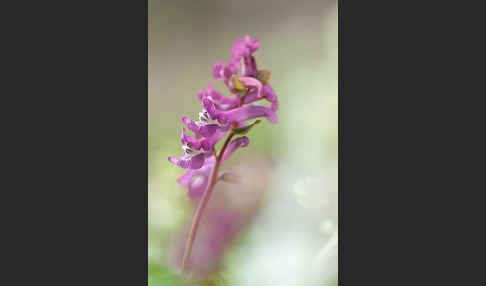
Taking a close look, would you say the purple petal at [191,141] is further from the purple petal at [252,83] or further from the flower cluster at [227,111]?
the purple petal at [252,83]

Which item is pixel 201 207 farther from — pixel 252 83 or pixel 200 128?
pixel 252 83

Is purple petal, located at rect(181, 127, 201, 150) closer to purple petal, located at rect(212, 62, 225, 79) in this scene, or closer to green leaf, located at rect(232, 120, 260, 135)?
green leaf, located at rect(232, 120, 260, 135)

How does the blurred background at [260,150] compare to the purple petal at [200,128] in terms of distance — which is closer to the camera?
the purple petal at [200,128]

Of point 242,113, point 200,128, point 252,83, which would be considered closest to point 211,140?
point 200,128

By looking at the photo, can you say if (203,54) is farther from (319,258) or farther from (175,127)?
(319,258)

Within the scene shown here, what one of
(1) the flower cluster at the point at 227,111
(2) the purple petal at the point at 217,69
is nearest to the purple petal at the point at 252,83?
(1) the flower cluster at the point at 227,111
